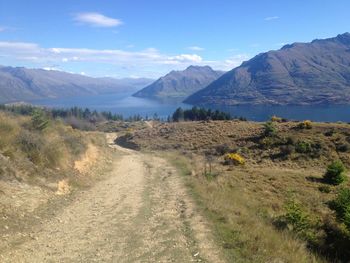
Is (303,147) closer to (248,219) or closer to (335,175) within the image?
(335,175)

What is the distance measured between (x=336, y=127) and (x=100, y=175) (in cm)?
3598

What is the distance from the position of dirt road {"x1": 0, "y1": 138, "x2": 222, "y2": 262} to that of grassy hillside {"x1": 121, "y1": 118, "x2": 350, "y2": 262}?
0.85 metres

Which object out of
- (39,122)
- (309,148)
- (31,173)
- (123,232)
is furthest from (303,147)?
(123,232)

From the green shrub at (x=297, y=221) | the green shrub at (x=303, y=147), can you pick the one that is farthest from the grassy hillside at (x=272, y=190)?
the green shrub at (x=303, y=147)

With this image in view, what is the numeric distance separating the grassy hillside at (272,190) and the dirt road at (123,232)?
0.85 m

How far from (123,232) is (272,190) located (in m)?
14.6

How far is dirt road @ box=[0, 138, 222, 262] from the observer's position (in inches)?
412

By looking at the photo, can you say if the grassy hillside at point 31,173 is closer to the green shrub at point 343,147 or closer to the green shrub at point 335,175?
the green shrub at point 335,175

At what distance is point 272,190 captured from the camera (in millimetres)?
25234

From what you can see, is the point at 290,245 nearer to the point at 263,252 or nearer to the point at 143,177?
the point at 263,252

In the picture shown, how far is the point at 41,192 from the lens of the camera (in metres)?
16.4

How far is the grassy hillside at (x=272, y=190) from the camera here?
11742mm

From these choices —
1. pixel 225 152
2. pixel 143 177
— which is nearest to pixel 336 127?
pixel 225 152

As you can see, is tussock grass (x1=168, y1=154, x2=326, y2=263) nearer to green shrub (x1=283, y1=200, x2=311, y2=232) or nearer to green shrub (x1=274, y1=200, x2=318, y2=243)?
green shrub (x1=274, y1=200, x2=318, y2=243)
